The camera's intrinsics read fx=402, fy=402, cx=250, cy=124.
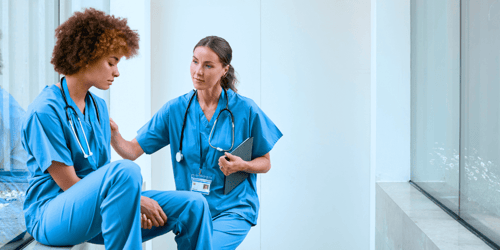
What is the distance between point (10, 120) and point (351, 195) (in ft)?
7.58

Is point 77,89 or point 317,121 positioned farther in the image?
point 317,121

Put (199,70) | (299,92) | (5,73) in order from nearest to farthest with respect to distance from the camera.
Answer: (5,73) → (199,70) → (299,92)

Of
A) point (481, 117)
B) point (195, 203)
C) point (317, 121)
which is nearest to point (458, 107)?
point (481, 117)

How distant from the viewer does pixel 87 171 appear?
1440 mm

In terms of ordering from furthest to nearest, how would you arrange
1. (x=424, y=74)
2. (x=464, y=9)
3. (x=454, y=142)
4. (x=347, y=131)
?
1. (x=347, y=131)
2. (x=424, y=74)
3. (x=454, y=142)
4. (x=464, y=9)

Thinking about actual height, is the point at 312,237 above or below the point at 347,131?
below

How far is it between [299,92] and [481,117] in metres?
1.50

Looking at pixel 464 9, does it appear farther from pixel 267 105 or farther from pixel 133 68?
pixel 133 68

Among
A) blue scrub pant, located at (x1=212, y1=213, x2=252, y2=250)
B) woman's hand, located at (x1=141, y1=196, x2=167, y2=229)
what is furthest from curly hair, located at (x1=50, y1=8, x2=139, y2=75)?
blue scrub pant, located at (x1=212, y1=213, x2=252, y2=250)

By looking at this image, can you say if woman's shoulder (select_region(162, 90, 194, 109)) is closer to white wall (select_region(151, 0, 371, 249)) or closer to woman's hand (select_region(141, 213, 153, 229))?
woman's hand (select_region(141, 213, 153, 229))

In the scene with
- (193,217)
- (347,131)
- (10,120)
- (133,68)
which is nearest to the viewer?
(193,217)

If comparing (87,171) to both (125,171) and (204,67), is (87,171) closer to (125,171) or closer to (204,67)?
(125,171)

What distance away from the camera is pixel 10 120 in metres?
1.66

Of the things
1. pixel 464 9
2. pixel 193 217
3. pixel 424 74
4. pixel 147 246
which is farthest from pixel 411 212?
pixel 147 246
